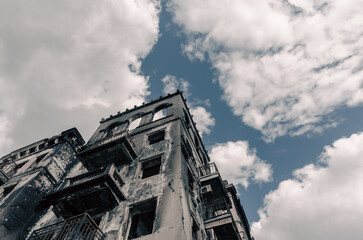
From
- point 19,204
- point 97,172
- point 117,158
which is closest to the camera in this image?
point 97,172

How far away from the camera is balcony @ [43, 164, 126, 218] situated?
12.2m

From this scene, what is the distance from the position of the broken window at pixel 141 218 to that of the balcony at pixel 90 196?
1.14 metres

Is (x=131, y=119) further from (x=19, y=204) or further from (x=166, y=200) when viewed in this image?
(x=166, y=200)

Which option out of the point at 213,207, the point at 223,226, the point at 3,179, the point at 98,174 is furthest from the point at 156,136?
the point at 3,179

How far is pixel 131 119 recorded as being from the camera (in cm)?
2522

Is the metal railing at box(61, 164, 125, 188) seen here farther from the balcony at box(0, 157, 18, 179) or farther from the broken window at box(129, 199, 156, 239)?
the balcony at box(0, 157, 18, 179)

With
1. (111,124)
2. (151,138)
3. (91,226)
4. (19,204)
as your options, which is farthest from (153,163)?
(111,124)

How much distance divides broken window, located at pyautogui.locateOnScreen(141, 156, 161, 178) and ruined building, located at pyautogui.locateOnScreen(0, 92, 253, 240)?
7 cm

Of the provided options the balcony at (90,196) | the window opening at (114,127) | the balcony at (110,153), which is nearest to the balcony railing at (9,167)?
the window opening at (114,127)

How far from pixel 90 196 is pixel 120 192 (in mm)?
1716

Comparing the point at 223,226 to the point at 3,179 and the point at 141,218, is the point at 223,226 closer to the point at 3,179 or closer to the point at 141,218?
the point at 141,218

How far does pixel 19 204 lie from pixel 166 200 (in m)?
11.3

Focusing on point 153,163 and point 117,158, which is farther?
point 117,158

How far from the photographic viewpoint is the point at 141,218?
44.1 feet
